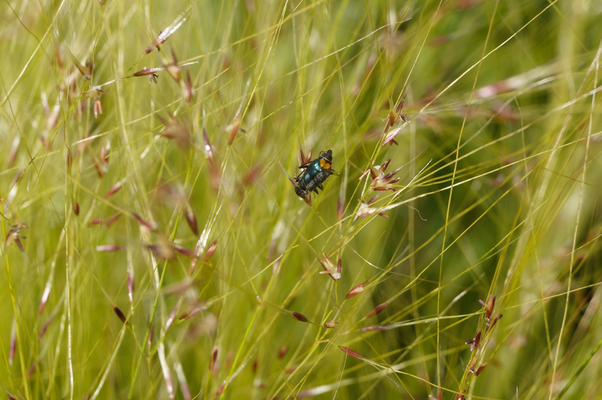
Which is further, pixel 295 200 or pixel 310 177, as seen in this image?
pixel 295 200

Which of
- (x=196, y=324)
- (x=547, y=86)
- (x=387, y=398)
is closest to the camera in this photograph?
(x=196, y=324)

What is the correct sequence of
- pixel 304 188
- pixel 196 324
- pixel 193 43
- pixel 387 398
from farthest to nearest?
1. pixel 193 43
2. pixel 387 398
3. pixel 196 324
4. pixel 304 188

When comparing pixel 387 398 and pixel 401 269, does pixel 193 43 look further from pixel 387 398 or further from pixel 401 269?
pixel 387 398

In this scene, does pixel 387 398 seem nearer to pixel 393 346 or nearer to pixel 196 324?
pixel 393 346

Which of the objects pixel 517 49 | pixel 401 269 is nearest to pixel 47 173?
pixel 401 269

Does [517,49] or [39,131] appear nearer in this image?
[39,131]

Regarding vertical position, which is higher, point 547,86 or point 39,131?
point 39,131

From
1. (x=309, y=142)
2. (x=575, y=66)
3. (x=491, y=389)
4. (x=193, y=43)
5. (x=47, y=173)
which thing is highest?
(x=193, y=43)

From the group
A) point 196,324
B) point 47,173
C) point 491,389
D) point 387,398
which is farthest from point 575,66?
point 47,173
